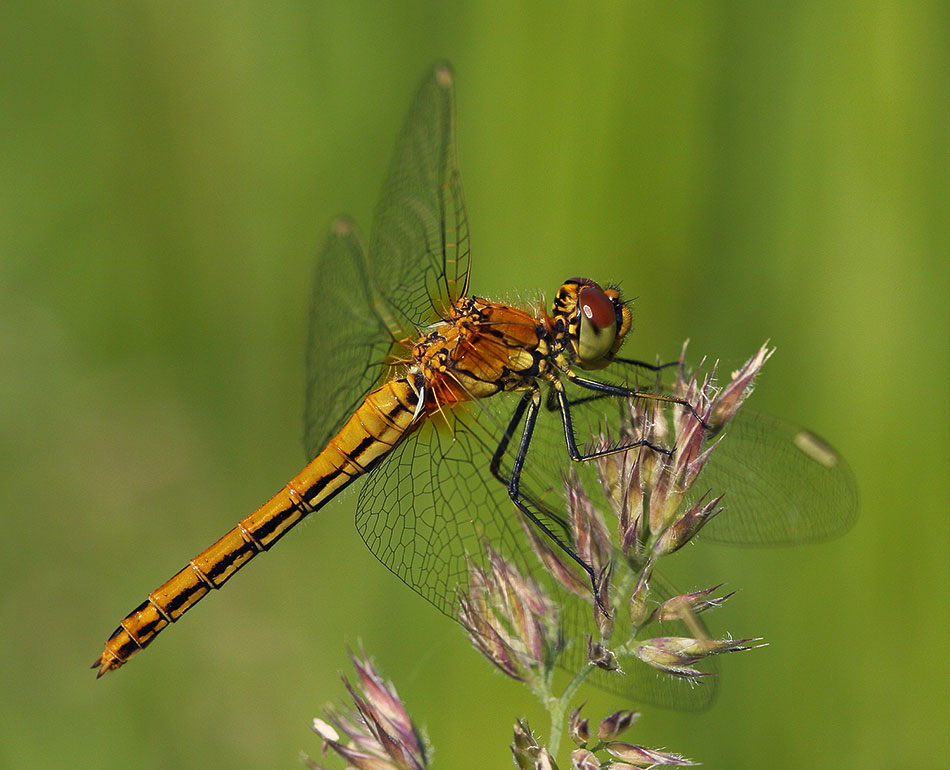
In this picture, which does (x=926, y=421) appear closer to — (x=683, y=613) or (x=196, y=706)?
(x=683, y=613)

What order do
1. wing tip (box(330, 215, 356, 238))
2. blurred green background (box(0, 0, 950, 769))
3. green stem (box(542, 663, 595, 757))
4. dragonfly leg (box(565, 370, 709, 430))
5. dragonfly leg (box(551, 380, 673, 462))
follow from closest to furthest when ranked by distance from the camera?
green stem (box(542, 663, 595, 757)), dragonfly leg (box(551, 380, 673, 462)), dragonfly leg (box(565, 370, 709, 430)), blurred green background (box(0, 0, 950, 769)), wing tip (box(330, 215, 356, 238))

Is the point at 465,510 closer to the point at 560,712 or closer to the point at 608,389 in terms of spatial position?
the point at 608,389

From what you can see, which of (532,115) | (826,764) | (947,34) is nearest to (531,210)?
(532,115)

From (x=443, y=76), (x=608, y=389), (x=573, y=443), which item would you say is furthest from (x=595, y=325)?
(x=443, y=76)

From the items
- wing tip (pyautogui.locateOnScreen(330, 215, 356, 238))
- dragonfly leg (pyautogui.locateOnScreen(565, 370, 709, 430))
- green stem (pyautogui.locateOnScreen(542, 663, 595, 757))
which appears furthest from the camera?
wing tip (pyautogui.locateOnScreen(330, 215, 356, 238))

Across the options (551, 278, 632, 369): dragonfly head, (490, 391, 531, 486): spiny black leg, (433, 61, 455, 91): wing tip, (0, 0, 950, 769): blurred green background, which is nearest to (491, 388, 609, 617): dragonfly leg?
(490, 391, 531, 486): spiny black leg

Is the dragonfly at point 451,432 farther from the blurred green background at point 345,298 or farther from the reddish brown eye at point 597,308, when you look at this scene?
the blurred green background at point 345,298

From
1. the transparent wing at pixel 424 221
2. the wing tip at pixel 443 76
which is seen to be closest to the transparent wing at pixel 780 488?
the transparent wing at pixel 424 221

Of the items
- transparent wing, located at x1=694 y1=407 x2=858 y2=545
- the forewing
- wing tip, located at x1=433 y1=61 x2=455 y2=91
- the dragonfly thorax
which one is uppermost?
wing tip, located at x1=433 y1=61 x2=455 y2=91

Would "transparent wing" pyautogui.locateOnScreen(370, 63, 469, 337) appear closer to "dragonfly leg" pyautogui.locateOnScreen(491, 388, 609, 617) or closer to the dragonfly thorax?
the dragonfly thorax
